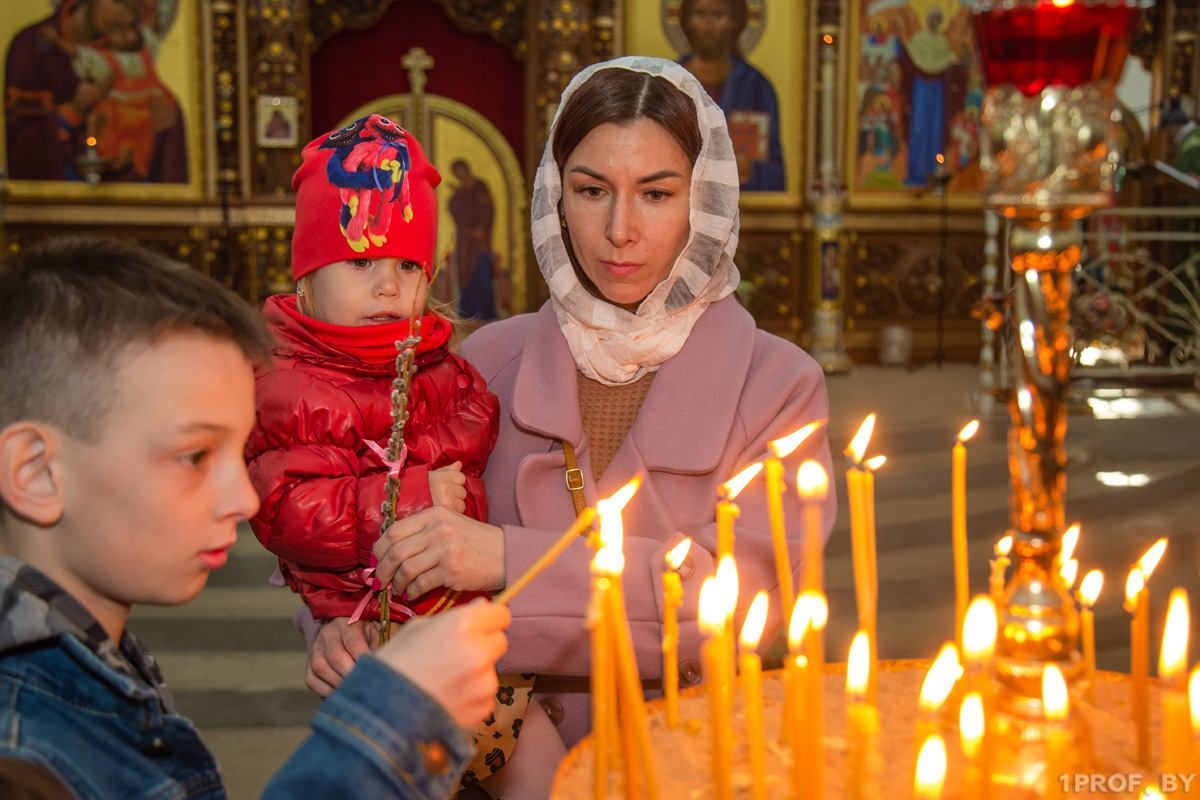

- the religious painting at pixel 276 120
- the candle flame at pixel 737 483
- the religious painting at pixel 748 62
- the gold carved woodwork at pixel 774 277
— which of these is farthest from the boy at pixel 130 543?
the gold carved woodwork at pixel 774 277

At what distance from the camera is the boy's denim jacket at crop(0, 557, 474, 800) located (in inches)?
35.1

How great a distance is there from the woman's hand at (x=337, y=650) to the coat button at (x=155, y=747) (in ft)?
1.77

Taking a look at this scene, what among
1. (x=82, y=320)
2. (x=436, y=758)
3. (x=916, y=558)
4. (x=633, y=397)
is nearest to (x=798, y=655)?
(x=436, y=758)

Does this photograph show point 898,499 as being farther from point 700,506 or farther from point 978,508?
point 700,506

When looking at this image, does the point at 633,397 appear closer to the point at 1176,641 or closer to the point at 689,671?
the point at 689,671

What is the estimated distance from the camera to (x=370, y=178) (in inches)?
69.7

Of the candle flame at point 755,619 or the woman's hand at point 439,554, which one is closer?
the candle flame at point 755,619

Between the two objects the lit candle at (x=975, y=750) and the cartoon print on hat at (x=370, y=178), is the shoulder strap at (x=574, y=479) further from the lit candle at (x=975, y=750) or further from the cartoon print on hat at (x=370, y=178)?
the lit candle at (x=975, y=750)

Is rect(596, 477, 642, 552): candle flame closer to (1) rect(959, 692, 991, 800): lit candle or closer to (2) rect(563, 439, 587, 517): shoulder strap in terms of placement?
(1) rect(959, 692, 991, 800): lit candle

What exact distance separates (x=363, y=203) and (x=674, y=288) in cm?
60

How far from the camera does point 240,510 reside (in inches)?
41.7

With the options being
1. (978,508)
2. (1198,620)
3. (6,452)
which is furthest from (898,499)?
(6,452)

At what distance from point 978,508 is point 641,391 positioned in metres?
3.75

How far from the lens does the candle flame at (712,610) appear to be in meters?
0.72
